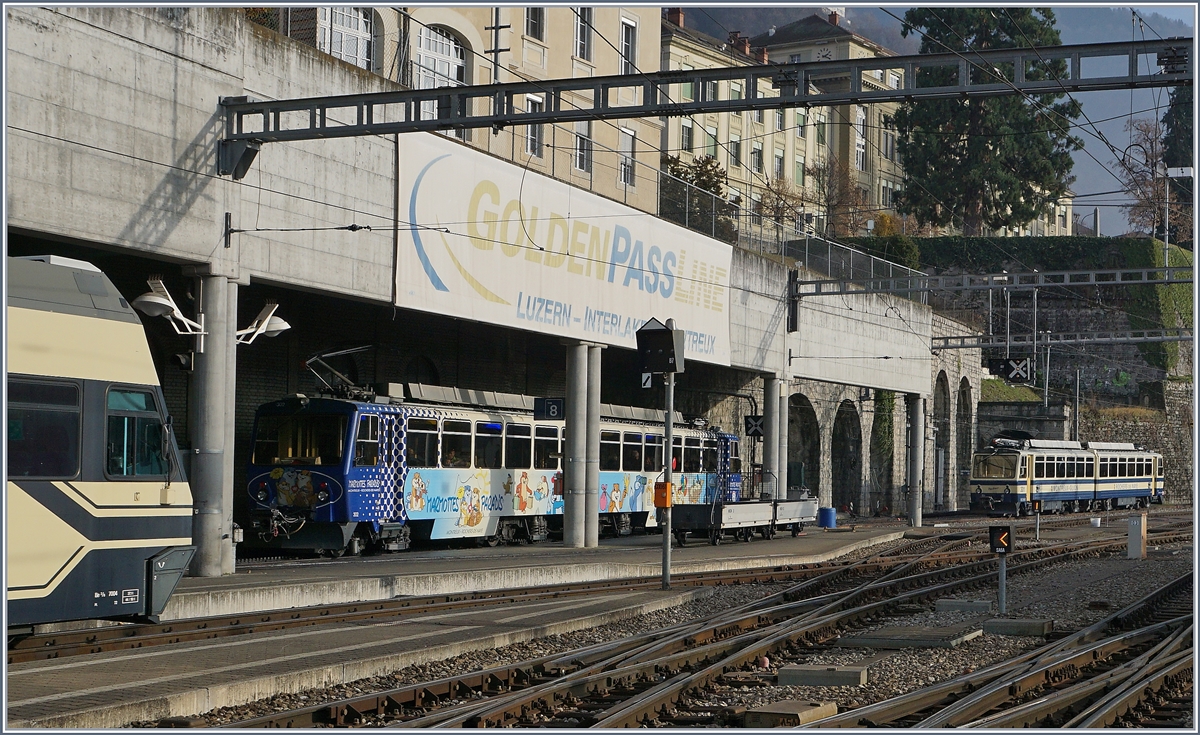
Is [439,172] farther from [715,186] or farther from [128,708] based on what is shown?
[715,186]

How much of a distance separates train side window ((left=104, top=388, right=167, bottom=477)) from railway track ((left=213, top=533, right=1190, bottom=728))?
3.81m

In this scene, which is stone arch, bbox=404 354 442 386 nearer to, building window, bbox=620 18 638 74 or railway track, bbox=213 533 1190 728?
building window, bbox=620 18 638 74

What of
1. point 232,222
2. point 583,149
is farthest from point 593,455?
point 232,222

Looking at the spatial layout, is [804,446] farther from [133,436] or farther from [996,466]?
[133,436]

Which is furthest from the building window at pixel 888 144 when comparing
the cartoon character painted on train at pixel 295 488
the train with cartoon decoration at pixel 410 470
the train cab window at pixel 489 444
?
the cartoon character painted on train at pixel 295 488

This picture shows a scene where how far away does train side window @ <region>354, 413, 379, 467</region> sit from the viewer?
24297mm

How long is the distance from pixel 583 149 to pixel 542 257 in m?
6.56

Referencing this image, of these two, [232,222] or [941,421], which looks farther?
[941,421]

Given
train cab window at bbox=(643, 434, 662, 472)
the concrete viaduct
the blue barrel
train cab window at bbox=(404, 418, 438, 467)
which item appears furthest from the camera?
the blue barrel

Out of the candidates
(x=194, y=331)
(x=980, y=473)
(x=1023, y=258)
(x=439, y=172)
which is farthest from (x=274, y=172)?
(x=1023, y=258)

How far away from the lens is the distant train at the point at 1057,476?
50594 mm

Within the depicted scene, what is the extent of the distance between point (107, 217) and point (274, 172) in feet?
11.7

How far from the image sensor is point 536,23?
35.4 metres

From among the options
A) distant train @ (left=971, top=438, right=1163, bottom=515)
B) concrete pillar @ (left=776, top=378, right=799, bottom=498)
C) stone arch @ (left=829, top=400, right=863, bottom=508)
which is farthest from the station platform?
stone arch @ (left=829, top=400, right=863, bottom=508)
